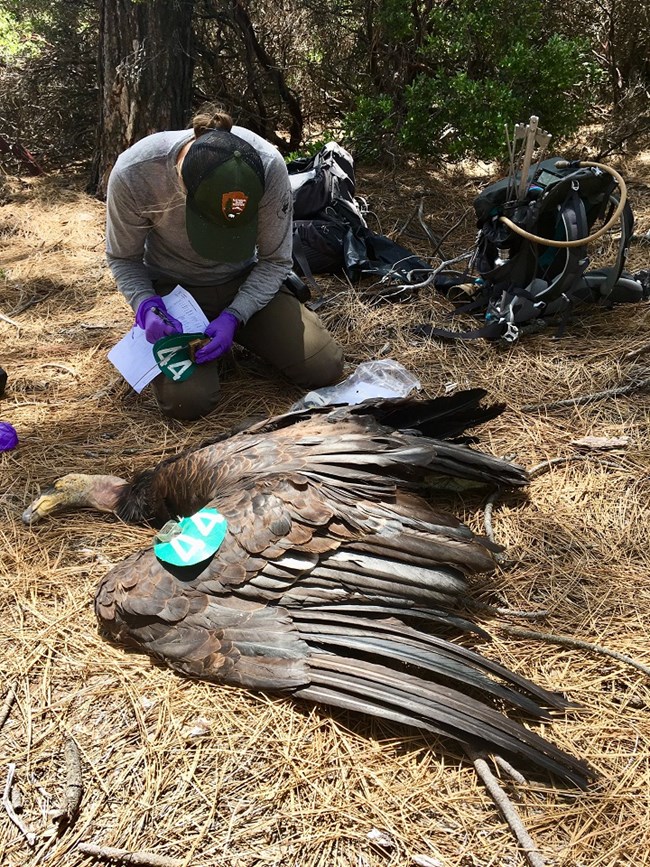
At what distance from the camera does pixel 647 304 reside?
3.72m

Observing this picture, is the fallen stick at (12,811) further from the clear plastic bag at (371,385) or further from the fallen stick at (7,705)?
the clear plastic bag at (371,385)

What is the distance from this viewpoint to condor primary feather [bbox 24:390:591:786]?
1724mm

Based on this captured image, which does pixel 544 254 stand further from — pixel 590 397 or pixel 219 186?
pixel 219 186

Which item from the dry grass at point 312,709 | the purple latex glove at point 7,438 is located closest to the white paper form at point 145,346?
the dry grass at point 312,709

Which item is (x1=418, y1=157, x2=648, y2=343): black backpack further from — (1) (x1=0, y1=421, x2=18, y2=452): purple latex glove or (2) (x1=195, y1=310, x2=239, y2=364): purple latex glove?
(1) (x1=0, y1=421, x2=18, y2=452): purple latex glove

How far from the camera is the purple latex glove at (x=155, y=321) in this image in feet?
10.1

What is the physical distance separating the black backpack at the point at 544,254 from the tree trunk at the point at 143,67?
9.46 ft

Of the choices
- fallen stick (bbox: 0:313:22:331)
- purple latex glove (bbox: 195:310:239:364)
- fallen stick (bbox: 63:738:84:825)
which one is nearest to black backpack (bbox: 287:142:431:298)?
purple latex glove (bbox: 195:310:239:364)

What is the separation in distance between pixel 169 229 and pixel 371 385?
1303 millimetres

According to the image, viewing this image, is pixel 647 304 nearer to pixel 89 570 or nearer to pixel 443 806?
pixel 443 806

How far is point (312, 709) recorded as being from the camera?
6.01ft

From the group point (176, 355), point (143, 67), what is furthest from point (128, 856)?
point (143, 67)

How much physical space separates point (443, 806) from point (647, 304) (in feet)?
10.5

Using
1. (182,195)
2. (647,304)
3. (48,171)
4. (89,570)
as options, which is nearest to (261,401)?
(182,195)
